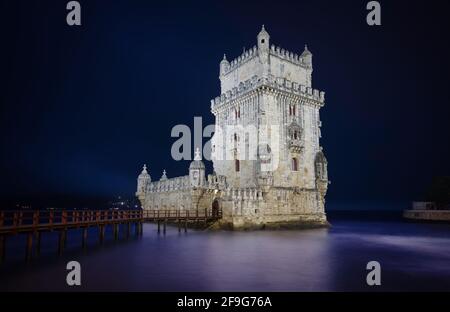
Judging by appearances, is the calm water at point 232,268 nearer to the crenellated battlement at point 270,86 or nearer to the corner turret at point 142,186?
the crenellated battlement at point 270,86

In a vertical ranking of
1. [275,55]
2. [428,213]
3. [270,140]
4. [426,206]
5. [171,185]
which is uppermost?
[275,55]

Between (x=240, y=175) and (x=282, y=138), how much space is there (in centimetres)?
655

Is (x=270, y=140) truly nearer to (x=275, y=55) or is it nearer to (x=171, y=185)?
(x=275, y=55)

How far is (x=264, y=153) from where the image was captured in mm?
36562

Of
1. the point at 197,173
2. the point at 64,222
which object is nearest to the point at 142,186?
the point at 197,173

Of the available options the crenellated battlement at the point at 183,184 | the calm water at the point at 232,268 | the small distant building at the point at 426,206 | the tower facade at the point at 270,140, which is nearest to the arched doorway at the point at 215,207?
the crenellated battlement at the point at 183,184

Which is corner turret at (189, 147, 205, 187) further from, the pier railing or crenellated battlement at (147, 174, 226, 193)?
the pier railing

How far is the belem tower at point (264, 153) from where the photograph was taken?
36250 millimetres

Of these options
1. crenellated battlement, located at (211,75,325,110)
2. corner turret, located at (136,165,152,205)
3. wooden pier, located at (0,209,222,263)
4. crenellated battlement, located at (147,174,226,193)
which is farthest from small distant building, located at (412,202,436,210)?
corner turret, located at (136,165,152,205)

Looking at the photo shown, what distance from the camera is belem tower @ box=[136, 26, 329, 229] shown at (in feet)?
119

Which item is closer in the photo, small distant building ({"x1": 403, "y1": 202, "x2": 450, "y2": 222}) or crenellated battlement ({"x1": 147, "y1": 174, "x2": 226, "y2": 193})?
crenellated battlement ({"x1": 147, "y1": 174, "x2": 226, "y2": 193})

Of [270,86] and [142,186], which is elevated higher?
[270,86]

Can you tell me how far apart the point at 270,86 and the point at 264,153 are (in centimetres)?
767
